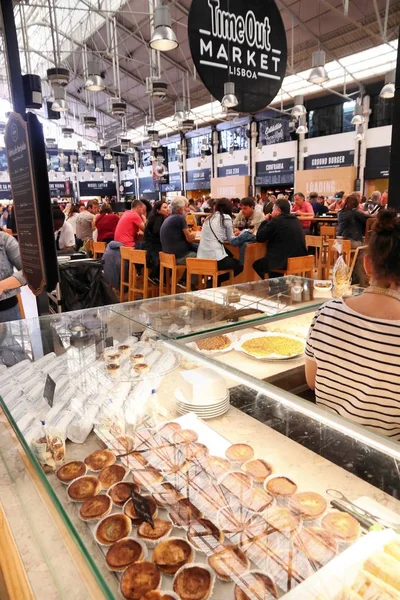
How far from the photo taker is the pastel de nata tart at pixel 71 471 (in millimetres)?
1370

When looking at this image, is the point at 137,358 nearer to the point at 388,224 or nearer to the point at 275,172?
the point at 388,224

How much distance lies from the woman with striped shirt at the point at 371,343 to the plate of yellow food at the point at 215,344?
601 mm

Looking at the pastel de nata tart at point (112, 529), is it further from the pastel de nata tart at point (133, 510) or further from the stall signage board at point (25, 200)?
the stall signage board at point (25, 200)

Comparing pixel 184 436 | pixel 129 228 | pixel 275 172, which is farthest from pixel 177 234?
pixel 275 172

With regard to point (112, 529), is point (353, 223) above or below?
above

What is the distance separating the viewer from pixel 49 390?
1773 millimetres

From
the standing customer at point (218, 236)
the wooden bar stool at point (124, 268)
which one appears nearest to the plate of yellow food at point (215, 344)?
the standing customer at point (218, 236)

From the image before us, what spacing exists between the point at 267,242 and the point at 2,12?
402 cm

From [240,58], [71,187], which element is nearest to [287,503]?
[240,58]

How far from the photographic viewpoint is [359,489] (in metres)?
1.30

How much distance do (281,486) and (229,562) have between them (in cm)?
31

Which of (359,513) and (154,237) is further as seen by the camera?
(154,237)

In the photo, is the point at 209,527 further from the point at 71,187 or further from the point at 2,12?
the point at 71,187

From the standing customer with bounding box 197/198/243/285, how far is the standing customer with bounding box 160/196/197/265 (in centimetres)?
37
